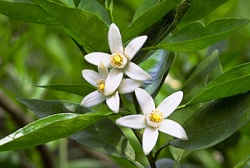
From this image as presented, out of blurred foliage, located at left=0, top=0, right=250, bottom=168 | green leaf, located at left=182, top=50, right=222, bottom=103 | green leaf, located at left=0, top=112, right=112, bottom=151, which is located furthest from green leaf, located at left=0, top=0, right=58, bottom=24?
blurred foliage, located at left=0, top=0, right=250, bottom=168

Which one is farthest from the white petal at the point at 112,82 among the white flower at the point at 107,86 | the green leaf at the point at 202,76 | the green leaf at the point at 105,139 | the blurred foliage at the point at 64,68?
the blurred foliage at the point at 64,68

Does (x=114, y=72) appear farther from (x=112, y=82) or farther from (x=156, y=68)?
(x=156, y=68)

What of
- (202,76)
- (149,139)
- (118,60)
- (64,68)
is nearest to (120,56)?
(118,60)

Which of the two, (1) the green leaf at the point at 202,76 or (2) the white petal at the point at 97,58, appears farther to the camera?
(1) the green leaf at the point at 202,76

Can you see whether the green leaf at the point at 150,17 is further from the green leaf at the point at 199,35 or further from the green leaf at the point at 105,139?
the green leaf at the point at 105,139

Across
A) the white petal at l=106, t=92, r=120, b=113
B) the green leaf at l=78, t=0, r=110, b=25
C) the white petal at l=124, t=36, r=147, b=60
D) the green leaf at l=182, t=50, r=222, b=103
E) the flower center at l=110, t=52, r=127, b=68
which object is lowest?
the green leaf at l=182, t=50, r=222, b=103

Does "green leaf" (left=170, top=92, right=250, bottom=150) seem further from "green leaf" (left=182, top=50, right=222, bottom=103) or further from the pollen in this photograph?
"green leaf" (left=182, top=50, right=222, bottom=103)
